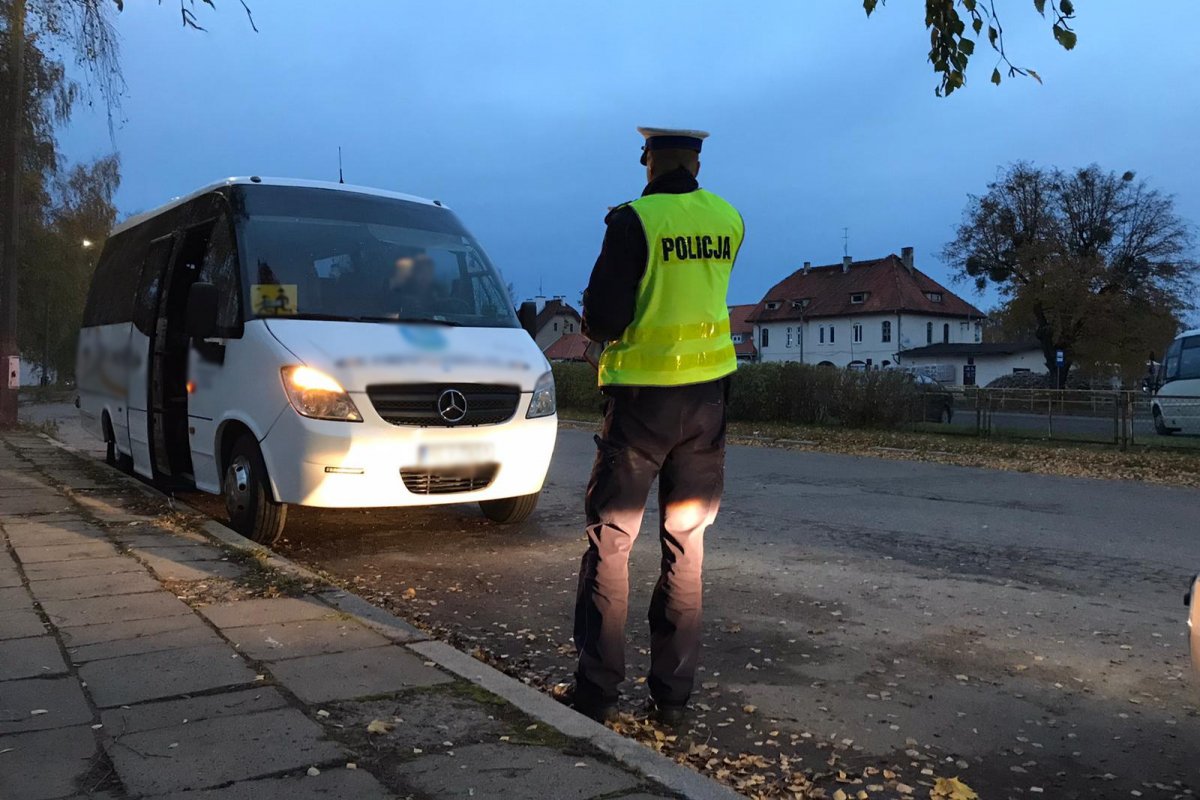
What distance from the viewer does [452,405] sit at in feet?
20.7

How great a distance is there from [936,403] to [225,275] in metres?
16.9

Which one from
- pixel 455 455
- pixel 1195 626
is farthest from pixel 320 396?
pixel 1195 626

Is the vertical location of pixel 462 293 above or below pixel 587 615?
above

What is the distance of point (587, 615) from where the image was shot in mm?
3596

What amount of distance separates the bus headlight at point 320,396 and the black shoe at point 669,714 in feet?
10.2

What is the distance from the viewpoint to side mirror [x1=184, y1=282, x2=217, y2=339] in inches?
263

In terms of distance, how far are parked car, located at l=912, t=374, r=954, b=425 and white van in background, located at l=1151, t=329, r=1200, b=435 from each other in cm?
383

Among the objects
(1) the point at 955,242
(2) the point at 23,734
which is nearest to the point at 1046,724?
(2) the point at 23,734

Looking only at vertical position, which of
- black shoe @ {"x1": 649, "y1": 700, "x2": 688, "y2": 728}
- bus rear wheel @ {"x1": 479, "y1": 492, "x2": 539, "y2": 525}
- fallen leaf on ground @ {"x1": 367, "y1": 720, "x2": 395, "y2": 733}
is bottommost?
black shoe @ {"x1": 649, "y1": 700, "x2": 688, "y2": 728}

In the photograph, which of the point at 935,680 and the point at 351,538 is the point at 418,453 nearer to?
the point at 351,538

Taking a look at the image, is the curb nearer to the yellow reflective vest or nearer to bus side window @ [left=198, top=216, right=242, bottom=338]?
the yellow reflective vest

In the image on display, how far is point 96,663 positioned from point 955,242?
2204 inches

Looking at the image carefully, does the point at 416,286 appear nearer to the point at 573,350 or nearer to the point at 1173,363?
the point at 1173,363

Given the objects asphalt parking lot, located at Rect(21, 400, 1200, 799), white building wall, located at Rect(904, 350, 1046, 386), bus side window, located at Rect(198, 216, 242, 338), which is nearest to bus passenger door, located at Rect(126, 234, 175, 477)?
asphalt parking lot, located at Rect(21, 400, 1200, 799)
